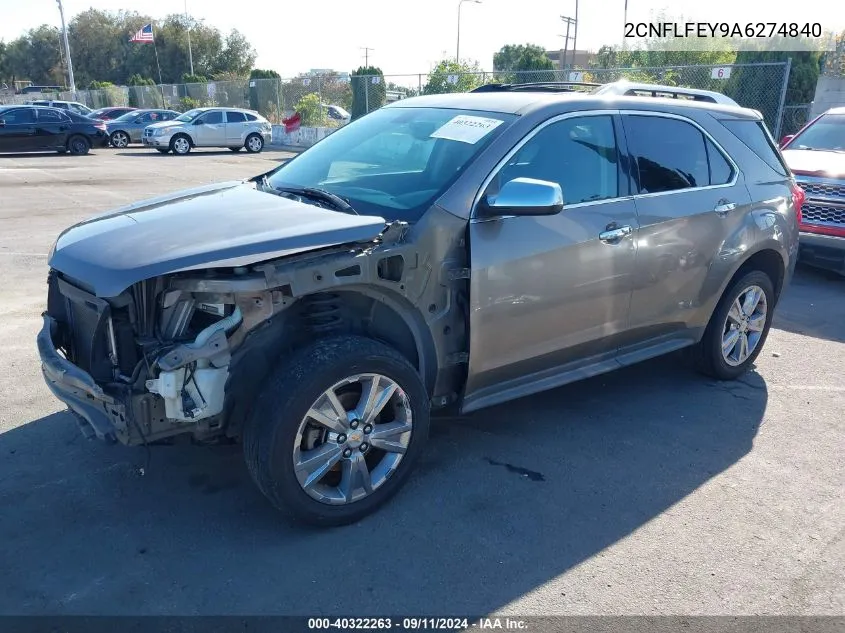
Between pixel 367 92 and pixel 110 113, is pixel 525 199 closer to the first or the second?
pixel 367 92

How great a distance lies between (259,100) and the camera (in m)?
33.5

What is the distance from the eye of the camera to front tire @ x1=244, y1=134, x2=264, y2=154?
1078 inches

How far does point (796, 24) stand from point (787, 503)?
15.5m

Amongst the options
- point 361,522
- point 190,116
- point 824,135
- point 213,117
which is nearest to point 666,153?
point 361,522

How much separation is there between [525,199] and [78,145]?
24.3m

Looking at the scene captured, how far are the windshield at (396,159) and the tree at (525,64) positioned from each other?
13.3 meters

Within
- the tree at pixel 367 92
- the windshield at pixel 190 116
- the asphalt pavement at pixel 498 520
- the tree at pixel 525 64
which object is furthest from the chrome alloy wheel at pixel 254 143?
the asphalt pavement at pixel 498 520

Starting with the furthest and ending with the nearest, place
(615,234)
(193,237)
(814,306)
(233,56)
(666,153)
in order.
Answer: (233,56), (814,306), (666,153), (615,234), (193,237)

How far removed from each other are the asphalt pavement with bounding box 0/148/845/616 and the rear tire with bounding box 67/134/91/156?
70.5 ft

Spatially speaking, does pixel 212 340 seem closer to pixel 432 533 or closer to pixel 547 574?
pixel 432 533

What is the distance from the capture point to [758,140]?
523cm

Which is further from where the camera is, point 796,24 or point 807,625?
point 796,24

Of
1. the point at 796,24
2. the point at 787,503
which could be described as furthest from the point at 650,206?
the point at 796,24

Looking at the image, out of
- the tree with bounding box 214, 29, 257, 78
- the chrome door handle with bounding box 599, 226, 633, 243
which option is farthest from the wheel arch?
the tree with bounding box 214, 29, 257, 78
